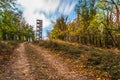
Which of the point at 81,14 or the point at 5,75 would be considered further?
the point at 81,14

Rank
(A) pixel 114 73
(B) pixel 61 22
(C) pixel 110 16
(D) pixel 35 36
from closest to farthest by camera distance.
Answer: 1. (A) pixel 114 73
2. (C) pixel 110 16
3. (B) pixel 61 22
4. (D) pixel 35 36

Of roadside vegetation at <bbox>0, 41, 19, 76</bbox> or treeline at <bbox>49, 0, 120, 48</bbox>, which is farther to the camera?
treeline at <bbox>49, 0, 120, 48</bbox>

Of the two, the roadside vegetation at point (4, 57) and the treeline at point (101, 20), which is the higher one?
the treeline at point (101, 20)

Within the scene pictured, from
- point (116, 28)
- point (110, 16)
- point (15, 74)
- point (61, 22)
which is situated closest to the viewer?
point (15, 74)

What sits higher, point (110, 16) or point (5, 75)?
point (110, 16)

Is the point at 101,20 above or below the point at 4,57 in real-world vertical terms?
above

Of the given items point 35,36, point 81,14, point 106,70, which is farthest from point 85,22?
point 35,36

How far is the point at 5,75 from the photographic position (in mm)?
13859

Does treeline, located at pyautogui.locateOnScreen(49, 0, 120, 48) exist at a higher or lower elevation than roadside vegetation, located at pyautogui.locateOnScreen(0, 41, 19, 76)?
higher

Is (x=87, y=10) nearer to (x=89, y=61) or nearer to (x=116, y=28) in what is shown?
(x=116, y=28)

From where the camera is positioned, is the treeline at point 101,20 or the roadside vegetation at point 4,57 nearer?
the roadside vegetation at point 4,57

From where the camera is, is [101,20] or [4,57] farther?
[101,20]

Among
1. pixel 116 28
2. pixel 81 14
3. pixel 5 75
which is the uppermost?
pixel 81 14

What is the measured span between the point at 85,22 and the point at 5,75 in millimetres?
38907
